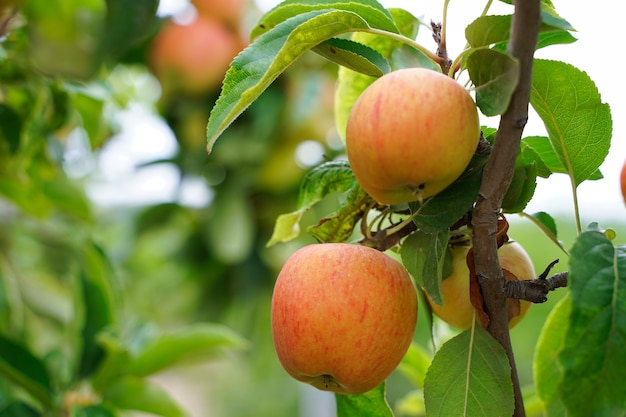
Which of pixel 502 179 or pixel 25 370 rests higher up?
pixel 502 179

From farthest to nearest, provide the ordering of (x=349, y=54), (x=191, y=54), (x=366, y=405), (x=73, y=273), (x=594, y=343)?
(x=191, y=54), (x=73, y=273), (x=366, y=405), (x=349, y=54), (x=594, y=343)

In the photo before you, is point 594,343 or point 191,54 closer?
point 594,343

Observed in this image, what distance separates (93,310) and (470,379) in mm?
619

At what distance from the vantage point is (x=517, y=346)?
275 cm

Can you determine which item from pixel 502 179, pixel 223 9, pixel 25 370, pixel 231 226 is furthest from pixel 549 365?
pixel 223 9

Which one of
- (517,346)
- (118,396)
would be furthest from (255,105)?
(517,346)

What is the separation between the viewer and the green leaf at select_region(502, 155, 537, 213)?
458 mm

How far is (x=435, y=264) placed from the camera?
0.45 m

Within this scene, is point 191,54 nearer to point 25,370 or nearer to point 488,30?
point 25,370

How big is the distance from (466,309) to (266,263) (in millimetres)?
1081

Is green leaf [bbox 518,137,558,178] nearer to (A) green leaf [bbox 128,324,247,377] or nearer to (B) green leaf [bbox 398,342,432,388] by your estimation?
(B) green leaf [bbox 398,342,432,388]

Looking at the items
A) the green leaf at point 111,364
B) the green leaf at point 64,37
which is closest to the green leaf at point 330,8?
the green leaf at point 64,37

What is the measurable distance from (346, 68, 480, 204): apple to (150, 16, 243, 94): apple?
103 cm

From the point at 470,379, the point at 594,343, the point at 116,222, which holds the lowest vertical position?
the point at 116,222
